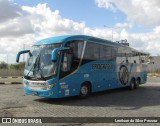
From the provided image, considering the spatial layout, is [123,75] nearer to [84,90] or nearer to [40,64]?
[84,90]

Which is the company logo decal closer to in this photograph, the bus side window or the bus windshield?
the bus side window

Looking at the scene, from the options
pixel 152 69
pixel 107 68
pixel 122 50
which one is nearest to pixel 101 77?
pixel 107 68

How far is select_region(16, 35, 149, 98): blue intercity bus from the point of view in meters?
14.5

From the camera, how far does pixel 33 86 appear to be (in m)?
15.0

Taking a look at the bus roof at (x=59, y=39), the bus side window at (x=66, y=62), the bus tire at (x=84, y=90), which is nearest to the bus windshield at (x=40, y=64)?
the bus roof at (x=59, y=39)

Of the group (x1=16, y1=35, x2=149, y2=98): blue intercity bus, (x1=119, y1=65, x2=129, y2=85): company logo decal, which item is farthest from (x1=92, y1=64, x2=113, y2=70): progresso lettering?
(x1=119, y1=65, x2=129, y2=85): company logo decal

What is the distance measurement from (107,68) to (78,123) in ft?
30.2

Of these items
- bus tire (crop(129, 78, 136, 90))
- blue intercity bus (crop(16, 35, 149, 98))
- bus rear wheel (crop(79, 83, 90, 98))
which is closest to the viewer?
blue intercity bus (crop(16, 35, 149, 98))

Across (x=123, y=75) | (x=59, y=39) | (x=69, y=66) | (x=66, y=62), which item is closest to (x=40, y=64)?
(x=66, y=62)

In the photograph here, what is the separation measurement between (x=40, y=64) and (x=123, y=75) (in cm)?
830

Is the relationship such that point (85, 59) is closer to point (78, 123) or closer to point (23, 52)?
point (23, 52)

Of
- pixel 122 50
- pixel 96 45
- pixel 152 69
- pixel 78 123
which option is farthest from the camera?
pixel 152 69

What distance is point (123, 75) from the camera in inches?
846

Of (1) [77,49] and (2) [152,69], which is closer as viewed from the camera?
(1) [77,49]
